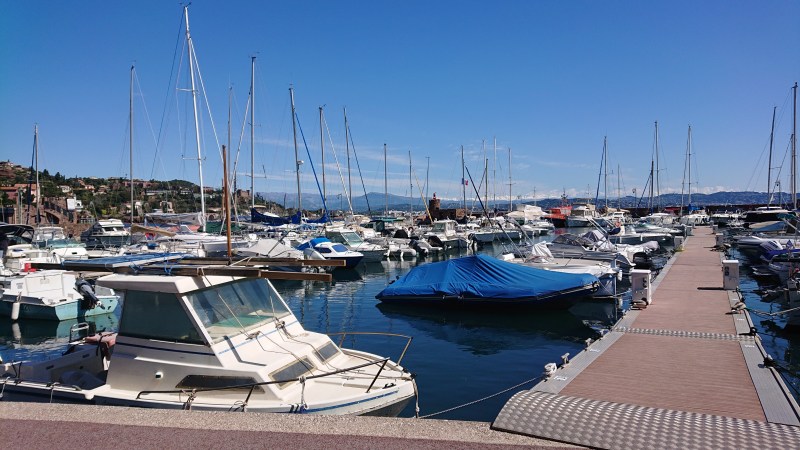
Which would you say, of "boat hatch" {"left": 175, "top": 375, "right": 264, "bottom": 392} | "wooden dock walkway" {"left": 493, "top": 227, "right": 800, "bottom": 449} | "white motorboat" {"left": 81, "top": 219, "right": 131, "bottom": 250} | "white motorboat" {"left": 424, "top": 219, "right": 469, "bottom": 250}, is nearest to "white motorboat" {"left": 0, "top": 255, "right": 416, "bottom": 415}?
"boat hatch" {"left": 175, "top": 375, "right": 264, "bottom": 392}

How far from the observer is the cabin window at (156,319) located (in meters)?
9.49

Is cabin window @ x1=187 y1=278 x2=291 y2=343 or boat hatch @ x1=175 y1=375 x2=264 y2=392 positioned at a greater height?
cabin window @ x1=187 y1=278 x2=291 y2=343

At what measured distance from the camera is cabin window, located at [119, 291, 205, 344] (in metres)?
9.49

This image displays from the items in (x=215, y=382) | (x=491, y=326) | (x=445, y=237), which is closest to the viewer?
(x=215, y=382)

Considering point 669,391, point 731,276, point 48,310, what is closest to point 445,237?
point 731,276

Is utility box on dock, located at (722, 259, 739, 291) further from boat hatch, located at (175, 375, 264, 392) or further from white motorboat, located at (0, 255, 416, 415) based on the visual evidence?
boat hatch, located at (175, 375, 264, 392)

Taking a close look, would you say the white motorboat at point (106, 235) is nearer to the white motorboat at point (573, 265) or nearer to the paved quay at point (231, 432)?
the white motorboat at point (573, 265)

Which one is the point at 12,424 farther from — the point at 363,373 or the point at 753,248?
the point at 753,248

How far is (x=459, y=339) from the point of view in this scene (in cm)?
1906

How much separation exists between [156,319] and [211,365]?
1405mm

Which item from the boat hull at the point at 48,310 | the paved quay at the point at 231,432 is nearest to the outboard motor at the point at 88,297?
the boat hull at the point at 48,310

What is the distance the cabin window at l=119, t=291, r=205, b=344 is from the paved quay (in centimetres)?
270

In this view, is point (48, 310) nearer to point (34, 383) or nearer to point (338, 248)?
point (34, 383)

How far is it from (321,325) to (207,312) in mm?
12216
